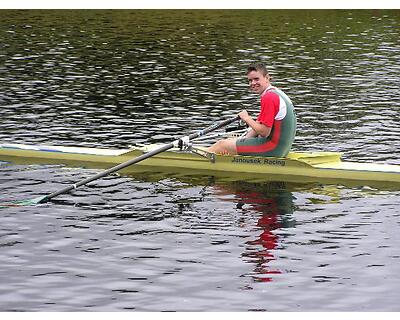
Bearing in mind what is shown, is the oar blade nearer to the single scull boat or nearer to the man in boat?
the single scull boat

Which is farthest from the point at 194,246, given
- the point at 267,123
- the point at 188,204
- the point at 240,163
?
the point at 240,163

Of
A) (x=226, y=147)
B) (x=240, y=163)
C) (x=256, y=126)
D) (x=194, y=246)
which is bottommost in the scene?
(x=194, y=246)

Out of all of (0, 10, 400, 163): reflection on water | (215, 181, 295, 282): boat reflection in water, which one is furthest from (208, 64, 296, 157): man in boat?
(0, 10, 400, 163): reflection on water

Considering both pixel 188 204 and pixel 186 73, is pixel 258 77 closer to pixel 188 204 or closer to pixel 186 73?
pixel 188 204

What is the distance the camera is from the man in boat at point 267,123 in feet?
75.3

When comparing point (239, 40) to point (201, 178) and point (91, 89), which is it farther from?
point (201, 178)

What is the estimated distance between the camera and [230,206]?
854 inches

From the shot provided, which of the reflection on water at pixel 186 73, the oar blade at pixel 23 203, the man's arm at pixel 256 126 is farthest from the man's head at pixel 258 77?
the oar blade at pixel 23 203

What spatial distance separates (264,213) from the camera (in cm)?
2120

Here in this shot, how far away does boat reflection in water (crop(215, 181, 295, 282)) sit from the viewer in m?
18.1

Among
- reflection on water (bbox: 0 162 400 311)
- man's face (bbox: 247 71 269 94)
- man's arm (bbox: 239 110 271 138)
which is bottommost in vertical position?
reflection on water (bbox: 0 162 400 311)

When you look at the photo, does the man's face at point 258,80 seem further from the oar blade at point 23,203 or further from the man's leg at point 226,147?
the oar blade at point 23,203

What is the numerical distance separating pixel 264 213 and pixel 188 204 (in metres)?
1.64

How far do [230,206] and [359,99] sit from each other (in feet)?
48.4
